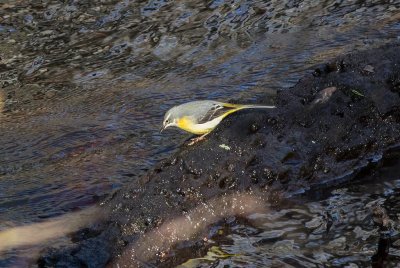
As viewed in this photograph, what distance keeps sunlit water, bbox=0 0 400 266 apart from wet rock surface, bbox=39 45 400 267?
1.26 metres

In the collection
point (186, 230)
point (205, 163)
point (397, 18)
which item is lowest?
point (397, 18)

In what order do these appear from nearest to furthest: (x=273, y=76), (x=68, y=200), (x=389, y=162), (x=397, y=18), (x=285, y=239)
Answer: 1. (x=285, y=239)
2. (x=389, y=162)
3. (x=68, y=200)
4. (x=273, y=76)
5. (x=397, y=18)

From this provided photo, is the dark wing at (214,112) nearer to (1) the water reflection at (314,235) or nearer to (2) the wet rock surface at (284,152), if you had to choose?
(2) the wet rock surface at (284,152)

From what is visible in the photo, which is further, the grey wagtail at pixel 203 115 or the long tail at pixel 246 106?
the grey wagtail at pixel 203 115

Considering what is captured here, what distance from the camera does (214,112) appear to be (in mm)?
5605

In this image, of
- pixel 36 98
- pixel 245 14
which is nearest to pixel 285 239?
pixel 36 98

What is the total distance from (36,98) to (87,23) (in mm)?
2101

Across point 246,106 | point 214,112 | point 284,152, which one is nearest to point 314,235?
point 284,152

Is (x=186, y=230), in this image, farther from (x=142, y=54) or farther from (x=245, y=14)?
(x=245, y=14)

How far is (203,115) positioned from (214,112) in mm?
86

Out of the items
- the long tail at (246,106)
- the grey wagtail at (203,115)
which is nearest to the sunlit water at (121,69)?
the grey wagtail at (203,115)

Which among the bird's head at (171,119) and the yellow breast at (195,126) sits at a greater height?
the yellow breast at (195,126)

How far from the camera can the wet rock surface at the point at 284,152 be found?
15.7ft

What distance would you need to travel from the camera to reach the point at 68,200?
6.03 meters
